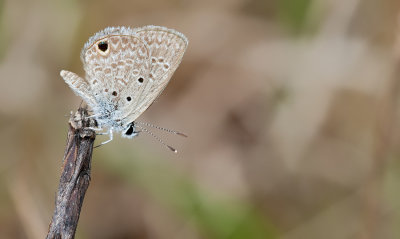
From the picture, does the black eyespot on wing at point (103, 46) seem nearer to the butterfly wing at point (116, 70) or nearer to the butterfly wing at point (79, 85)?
the butterfly wing at point (116, 70)

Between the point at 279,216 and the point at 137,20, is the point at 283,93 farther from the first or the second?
the point at 137,20

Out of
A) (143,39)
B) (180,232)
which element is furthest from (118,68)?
(180,232)

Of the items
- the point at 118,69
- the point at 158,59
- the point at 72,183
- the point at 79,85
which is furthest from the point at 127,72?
the point at 72,183

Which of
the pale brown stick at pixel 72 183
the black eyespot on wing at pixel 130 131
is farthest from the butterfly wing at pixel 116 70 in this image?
the pale brown stick at pixel 72 183

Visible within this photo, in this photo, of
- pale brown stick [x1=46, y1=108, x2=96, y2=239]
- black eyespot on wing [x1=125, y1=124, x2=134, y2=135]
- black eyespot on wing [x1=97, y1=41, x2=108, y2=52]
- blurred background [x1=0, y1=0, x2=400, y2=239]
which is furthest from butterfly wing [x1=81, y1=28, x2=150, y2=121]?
pale brown stick [x1=46, y1=108, x2=96, y2=239]

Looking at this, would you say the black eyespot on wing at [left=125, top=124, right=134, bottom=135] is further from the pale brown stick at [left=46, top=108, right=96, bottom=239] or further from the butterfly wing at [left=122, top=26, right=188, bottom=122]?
the pale brown stick at [left=46, top=108, right=96, bottom=239]
